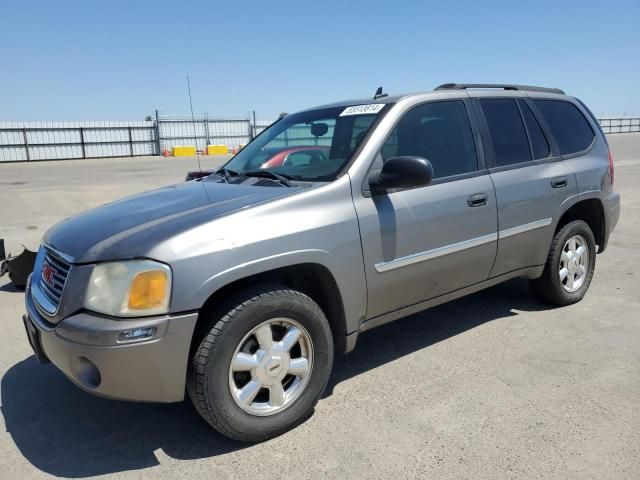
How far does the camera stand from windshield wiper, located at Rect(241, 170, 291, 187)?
3.18 meters

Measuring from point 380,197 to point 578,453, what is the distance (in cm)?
166

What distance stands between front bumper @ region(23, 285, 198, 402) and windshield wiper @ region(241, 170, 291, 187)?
1.12 meters

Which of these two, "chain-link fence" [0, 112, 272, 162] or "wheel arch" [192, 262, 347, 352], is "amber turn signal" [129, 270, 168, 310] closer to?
"wheel arch" [192, 262, 347, 352]

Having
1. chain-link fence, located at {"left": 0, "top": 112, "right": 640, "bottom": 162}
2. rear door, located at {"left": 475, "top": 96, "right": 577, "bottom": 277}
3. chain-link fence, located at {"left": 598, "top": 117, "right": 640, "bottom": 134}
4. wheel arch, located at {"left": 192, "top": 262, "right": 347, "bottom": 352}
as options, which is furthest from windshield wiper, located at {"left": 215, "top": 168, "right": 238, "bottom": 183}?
chain-link fence, located at {"left": 598, "top": 117, "right": 640, "bottom": 134}

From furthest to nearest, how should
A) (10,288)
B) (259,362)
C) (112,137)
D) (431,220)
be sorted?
(112,137)
(10,288)
(431,220)
(259,362)

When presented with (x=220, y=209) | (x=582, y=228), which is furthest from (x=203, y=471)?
(x=582, y=228)

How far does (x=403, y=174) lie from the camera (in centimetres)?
293

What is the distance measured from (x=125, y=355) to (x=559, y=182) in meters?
3.48

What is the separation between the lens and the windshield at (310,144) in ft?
10.6

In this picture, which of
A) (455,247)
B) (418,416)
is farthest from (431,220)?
(418,416)

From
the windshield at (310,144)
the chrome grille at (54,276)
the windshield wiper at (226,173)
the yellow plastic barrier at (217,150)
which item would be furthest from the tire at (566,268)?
the yellow plastic barrier at (217,150)

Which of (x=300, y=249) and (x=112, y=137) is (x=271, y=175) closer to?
(x=300, y=249)

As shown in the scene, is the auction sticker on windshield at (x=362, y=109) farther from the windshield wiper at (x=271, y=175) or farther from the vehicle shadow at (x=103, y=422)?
the vehicle shadow at (x=103, y=422)

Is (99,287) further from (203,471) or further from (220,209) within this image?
(203,471)
